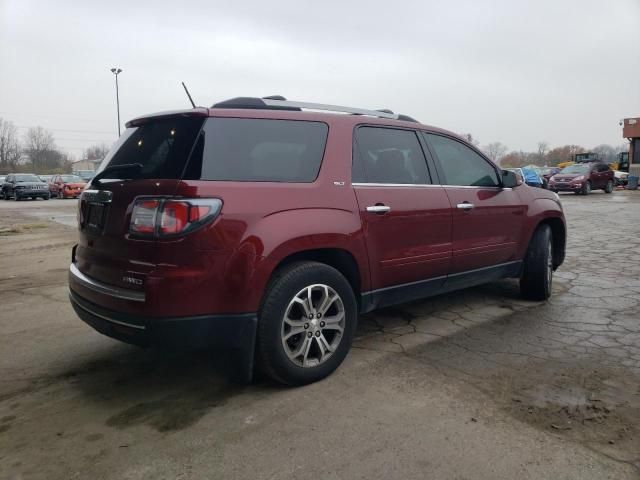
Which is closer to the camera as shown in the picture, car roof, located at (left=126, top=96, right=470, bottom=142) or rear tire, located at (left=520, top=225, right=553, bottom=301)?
car roof, located at (left=126, top=96, right=470, bottom=142)

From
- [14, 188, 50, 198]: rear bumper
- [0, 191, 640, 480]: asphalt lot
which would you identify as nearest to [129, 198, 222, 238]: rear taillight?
[0, 191, 640, 480]: asphalt lot

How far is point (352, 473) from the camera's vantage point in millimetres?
2324

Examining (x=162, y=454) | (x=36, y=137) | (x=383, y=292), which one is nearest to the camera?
(x=162, y=454)

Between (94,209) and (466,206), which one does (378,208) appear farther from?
(94,209)

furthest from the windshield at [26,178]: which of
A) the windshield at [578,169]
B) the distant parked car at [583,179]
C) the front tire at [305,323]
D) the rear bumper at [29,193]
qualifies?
the front tire at [305,323]

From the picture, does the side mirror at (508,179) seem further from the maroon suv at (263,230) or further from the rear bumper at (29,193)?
the rear bumper at (29,193)

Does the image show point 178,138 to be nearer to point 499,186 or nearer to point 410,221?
point 410,221

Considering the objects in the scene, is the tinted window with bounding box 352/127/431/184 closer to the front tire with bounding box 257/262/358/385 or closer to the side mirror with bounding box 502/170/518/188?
the front tire with bounding box 257/262/358/385

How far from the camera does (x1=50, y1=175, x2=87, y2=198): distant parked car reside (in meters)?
30.8

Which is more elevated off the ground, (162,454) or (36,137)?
(36,137)

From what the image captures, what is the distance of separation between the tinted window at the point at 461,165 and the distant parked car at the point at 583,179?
76.7 feet

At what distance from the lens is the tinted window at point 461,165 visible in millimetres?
4371

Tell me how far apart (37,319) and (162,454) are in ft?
10.1

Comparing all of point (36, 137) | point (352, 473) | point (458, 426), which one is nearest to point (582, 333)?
point (458, 426)
